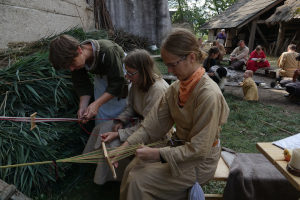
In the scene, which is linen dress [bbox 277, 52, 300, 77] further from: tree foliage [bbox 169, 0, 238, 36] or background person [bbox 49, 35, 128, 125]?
tree foliage [bbox 169, 0, 238, 36]

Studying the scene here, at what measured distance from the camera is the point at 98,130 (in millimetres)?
2592

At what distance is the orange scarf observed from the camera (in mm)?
1684

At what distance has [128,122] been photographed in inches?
105

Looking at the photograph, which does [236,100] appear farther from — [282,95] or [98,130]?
[98,130]

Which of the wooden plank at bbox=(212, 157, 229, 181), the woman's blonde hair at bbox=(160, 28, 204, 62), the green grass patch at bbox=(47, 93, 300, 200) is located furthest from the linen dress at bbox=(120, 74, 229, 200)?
the green grass patch at bbox=(47, 93, 300, 200)

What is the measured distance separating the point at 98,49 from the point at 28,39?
2742 mm

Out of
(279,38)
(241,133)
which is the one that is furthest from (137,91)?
(279,38)

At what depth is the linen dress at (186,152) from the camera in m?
1.55

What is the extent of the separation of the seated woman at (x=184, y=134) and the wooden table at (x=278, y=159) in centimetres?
41

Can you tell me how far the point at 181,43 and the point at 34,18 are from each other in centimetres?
402

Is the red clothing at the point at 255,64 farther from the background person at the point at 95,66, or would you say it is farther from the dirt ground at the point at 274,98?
the background person at the point at 95,66

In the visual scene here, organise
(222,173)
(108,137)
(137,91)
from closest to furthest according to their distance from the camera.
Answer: (222,173)
(108,137)
(137,91)

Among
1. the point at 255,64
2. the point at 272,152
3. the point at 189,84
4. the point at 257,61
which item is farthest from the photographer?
the point at 255,64

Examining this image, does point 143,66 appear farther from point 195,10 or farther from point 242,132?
point 195,10
